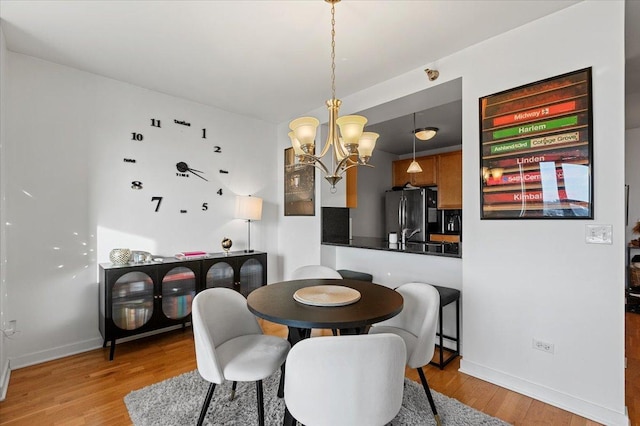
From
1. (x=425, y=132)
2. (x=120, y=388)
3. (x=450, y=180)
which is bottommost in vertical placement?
(x=120, y=388)

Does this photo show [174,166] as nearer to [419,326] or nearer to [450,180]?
[419,326]

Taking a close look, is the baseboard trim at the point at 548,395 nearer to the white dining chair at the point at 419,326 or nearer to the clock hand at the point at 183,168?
the white dining chair at the point at 419,326

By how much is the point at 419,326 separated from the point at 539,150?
1.47 meters

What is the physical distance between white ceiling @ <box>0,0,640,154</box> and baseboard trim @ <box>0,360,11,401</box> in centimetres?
254

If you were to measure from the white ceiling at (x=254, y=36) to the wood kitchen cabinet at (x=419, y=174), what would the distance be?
8.73 ft

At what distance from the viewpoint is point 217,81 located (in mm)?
3113

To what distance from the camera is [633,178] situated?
4.76 m

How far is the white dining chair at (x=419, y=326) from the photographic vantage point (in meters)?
1.81

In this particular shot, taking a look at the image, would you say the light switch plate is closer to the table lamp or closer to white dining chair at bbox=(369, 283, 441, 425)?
white dining chair at bbox=(369, 283, 441, 425)

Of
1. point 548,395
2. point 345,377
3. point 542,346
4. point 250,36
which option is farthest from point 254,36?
point 548,395

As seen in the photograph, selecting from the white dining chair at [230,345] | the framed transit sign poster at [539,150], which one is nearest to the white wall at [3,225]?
the white dining chair at [230,345]

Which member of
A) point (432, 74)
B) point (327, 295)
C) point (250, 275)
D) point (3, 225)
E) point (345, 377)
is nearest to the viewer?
point (345, 377)

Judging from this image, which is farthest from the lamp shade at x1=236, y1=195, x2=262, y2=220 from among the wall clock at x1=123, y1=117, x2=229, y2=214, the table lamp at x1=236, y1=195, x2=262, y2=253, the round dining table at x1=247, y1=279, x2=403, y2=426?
the round dining table at x1=247, y1=279, x2=403, y2=426

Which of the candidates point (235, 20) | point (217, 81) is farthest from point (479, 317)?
point (217, 81)
